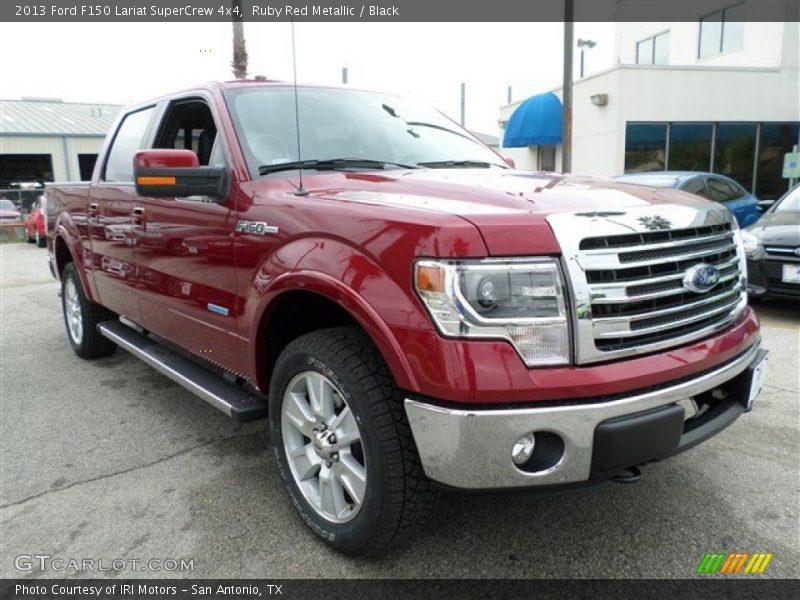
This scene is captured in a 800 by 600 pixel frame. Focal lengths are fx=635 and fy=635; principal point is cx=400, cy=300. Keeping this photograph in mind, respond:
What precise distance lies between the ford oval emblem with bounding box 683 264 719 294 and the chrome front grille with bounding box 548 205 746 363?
0.06 ft

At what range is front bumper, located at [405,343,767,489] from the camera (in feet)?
6.34

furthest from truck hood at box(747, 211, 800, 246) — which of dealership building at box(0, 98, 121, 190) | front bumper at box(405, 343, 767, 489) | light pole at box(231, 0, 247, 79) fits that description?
dealership building at box(0, 98, 121, 190)

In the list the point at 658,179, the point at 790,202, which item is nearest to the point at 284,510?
the point at 790,202

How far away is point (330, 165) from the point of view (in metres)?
3.08

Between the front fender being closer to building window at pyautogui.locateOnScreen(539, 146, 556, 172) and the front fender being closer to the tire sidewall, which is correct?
the tire sidewall

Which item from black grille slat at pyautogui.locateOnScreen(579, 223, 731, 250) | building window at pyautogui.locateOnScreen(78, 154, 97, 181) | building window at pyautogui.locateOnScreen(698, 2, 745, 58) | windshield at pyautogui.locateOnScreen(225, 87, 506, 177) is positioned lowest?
black grille slat at pyautogui.locateOnScreen(579, 223, 731, 250)

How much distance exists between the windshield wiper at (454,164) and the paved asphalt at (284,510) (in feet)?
5.32

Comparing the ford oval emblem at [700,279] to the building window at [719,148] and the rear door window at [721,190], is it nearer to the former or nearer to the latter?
the rear door window at [721,190]

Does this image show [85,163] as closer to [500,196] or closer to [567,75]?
[567,75]

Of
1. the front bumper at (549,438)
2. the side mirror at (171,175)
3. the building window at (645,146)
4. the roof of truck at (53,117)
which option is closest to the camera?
the front bumper at (549,438)

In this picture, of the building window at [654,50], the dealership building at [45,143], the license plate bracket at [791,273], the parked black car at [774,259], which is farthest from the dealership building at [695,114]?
the dealership building at [45,143]

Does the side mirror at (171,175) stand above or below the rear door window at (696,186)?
above

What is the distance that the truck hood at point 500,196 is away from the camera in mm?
1987

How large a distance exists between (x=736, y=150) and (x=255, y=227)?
17679 mm
